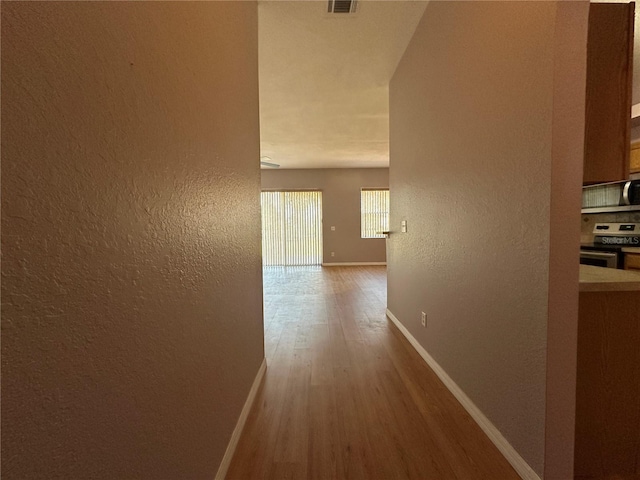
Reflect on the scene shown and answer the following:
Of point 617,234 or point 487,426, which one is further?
point 617,234

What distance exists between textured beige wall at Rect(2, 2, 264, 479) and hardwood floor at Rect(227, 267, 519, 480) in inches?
14.4

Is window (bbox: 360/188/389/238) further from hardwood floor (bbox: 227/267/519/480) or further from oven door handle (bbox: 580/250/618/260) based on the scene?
hardwood floor (bbox: 227/267/519/480)

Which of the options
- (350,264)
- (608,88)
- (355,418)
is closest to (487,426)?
(355,418)

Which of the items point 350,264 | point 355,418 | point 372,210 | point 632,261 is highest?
point 372,210

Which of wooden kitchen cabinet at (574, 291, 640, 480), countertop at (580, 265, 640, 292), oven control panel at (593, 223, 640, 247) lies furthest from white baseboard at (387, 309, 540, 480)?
oven control panel at (593, 223, 640, 247)

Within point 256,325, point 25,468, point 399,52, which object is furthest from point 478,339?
point 399,52

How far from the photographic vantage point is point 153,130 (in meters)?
0.76

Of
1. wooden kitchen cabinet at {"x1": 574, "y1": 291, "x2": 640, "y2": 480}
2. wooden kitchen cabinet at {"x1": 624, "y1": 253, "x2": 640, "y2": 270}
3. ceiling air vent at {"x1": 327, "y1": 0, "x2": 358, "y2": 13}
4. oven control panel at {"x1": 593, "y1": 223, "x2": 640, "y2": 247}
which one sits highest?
ceiling air vent at {"x1": 327, "y1": 0, "x2": 358, "y2": 13}

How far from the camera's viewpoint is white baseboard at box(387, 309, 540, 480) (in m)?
1.23

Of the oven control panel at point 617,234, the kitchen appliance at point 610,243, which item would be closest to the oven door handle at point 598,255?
the kitchen appliance at point 610,243

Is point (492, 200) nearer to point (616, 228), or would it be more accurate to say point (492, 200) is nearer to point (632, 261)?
point (632, 261)

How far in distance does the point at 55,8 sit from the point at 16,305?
49cm

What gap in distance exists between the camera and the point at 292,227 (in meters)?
7.92

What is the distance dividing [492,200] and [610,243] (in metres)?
2.79
